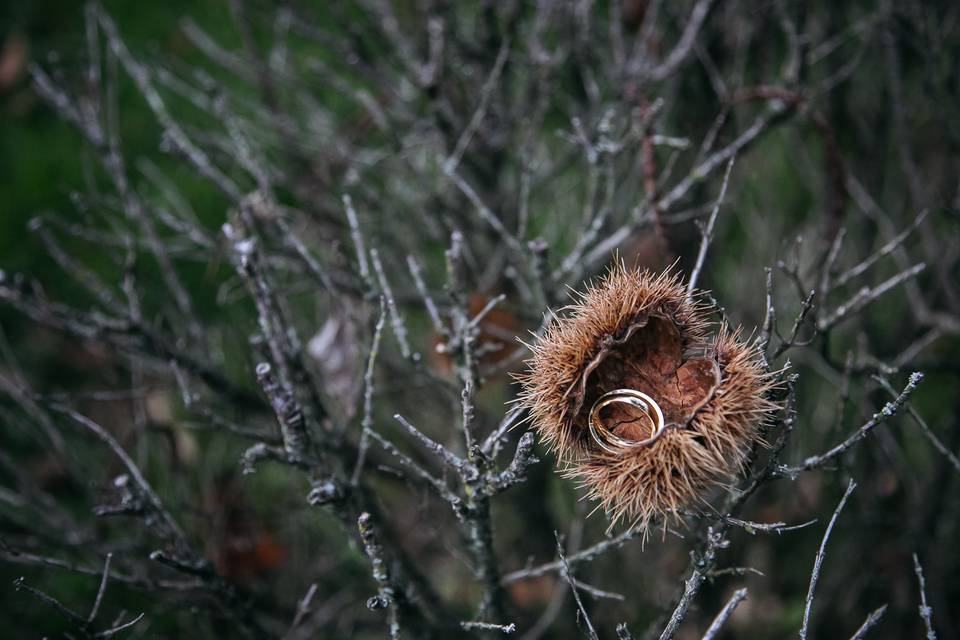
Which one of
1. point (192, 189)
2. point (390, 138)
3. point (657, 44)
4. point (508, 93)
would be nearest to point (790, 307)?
point (657, 44)

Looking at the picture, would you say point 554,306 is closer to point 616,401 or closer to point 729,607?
point 616,401

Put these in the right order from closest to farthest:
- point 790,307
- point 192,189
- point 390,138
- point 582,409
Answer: point 582,409 < point 390,138 < point 790,307 < point 192,189

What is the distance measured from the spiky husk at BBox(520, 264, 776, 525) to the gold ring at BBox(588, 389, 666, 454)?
0.09 feet

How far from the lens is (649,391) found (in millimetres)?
1702

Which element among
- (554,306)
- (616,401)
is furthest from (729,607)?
(554,306)

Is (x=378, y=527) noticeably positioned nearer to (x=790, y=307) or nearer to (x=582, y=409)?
(x=582, y=409)

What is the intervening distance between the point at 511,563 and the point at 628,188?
5.43 ft

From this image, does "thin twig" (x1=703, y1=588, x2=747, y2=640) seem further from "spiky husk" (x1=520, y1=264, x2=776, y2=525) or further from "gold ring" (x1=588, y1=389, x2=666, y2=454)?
"gold ring" (x1=588, y1=389, x2=666, y2=454)

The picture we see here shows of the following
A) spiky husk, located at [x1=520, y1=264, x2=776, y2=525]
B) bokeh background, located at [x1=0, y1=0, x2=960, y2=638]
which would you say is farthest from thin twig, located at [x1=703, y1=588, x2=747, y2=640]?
bokeh background, located at [x1=0, y1=0, x2=960, y2=638]

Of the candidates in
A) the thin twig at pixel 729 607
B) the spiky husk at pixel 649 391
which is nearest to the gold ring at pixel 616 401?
the spiky husk at pixel 649 391

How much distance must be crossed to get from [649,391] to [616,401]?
0.09m

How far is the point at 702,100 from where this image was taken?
11.0 feet

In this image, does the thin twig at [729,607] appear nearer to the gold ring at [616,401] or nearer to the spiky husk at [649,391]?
the spiky husk at [649,391]

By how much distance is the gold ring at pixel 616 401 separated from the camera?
1540 millimetres
